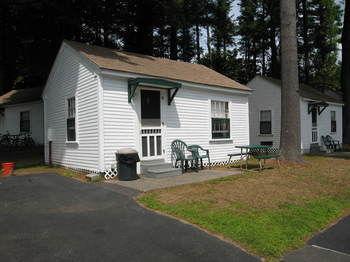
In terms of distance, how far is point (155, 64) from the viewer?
16719mm

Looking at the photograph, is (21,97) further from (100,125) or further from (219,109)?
(100,125)

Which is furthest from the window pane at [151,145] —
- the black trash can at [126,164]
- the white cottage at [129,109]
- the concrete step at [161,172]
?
the black trash can at [126,164]

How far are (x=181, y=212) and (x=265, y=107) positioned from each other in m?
16.9

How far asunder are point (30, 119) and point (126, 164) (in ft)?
48.5

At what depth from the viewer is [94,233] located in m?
6.68

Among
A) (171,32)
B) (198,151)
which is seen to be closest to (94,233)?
(198,151)

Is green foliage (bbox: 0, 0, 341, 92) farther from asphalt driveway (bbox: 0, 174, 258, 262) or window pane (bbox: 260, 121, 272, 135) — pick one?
asphalt driveway (bbox: 0, 174, 258, 262)

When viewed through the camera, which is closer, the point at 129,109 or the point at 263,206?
the point at 263,206

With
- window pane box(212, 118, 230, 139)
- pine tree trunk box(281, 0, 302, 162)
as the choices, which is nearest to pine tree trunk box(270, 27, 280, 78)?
window pane box(212, 118, 230, 139)

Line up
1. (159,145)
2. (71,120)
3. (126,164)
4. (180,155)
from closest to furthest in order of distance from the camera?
(126,164), (159,145), (180,155), (71,120)

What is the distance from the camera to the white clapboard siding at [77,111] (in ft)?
42.6

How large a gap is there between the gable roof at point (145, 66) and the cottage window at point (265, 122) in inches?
240

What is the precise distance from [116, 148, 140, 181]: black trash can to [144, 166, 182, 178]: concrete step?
0.79 meters

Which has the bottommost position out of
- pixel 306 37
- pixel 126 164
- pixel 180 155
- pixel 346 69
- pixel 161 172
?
pixel 161 172
